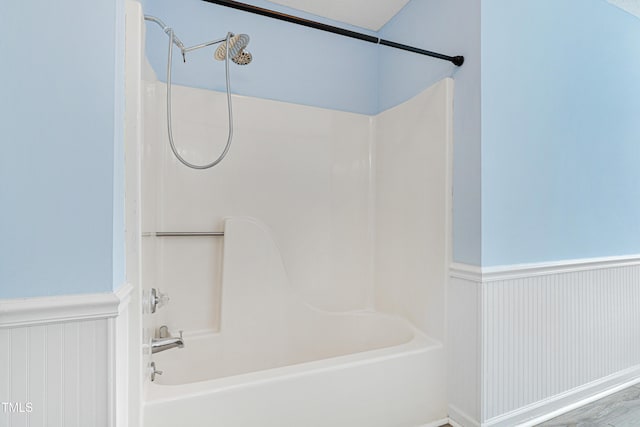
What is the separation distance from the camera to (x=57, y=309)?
32.5 inches

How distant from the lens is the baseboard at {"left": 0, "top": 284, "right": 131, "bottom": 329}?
0.79m

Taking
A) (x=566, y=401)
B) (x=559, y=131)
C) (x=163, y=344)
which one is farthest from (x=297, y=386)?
(x=559, y=131)

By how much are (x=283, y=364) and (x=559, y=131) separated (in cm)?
215

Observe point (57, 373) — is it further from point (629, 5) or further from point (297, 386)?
point (629, 5)

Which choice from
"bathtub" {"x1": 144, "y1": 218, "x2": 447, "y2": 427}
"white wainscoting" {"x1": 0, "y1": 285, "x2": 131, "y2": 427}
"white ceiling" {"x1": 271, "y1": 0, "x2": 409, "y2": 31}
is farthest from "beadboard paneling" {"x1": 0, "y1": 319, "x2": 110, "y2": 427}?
"white ceiling" {"x1": 271, "y1": 0, "x2": 409, "y2": 31}

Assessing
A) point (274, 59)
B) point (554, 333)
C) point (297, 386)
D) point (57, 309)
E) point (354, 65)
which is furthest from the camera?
point (354, 65)

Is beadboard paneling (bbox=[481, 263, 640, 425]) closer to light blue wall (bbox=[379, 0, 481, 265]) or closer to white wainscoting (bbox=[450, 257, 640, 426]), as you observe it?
white wainscoting (bbox=[450, 257, 640, 426])

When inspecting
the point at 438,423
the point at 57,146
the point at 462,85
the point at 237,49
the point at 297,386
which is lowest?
the point at 438,423

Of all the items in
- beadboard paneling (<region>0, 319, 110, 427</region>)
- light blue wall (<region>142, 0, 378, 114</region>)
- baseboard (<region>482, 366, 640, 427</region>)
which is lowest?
baseboard (<region>482, 366, 640, 427</region>)

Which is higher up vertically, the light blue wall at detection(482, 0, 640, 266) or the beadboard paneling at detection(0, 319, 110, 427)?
the light blue wall at detection(482, 0, 640, 266)

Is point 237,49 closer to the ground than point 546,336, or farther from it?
farther from it

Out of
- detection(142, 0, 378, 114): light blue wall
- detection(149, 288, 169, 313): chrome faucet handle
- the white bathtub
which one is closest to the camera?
the white bathtub

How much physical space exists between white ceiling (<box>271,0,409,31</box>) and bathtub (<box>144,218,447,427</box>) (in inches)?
61.0

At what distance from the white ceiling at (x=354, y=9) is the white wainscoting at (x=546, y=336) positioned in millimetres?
1831
